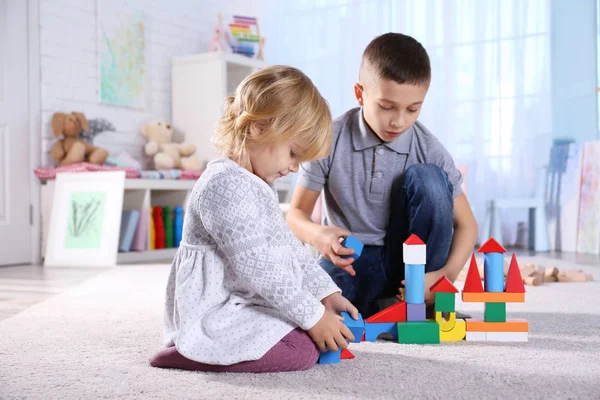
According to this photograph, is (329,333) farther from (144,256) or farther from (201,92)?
(201,92)

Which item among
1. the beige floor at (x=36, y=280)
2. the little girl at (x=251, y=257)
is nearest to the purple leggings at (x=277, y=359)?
the little girl at (x=251, y=257)

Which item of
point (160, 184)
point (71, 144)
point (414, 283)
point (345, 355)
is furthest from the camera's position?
point (160, 184)

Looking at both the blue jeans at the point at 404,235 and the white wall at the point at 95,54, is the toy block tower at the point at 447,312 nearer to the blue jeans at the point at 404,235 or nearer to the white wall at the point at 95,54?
the blue jeans at the point at 404,235

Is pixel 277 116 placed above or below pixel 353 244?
above

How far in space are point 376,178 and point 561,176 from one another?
2.54 m

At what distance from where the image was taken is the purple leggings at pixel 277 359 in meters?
1.06

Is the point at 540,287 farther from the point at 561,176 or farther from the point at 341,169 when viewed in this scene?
the point at 561,176

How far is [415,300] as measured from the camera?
1268 millimetres

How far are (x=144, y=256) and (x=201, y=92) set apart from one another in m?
1.13

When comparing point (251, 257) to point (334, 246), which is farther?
point (334, 246)

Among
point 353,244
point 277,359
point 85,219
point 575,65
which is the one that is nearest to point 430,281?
point 353,244

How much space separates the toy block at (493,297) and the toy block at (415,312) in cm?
8

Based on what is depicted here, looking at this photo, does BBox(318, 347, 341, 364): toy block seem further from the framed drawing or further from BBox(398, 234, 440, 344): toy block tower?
the framed drawing

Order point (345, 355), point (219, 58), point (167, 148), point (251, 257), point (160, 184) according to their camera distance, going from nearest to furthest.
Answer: point (251, 257), point (345, 355), point (160, 184), point (167, 148), point (219, 58)
